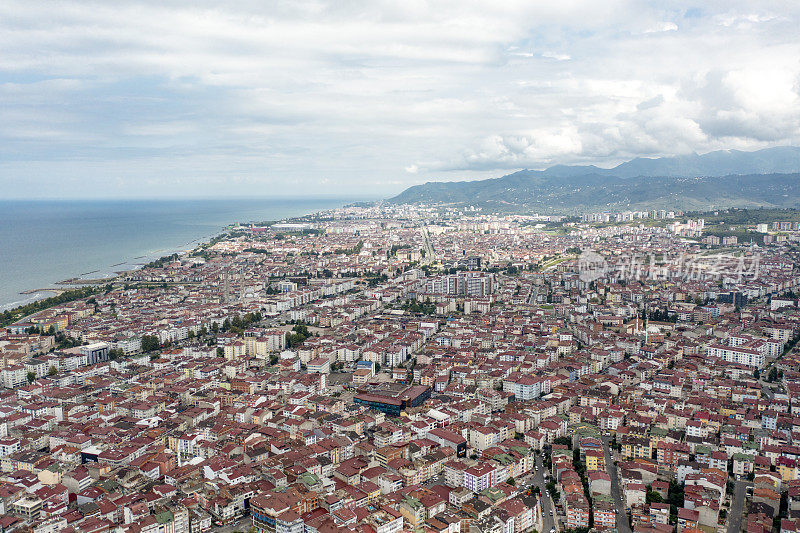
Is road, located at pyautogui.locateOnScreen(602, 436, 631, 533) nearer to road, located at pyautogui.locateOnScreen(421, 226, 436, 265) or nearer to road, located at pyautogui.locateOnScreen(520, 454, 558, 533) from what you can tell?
road, located at pyautogui.locateOnScreen(520, 454, 558, 533)

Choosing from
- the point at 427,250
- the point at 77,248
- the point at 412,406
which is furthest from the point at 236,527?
the point at 77,248

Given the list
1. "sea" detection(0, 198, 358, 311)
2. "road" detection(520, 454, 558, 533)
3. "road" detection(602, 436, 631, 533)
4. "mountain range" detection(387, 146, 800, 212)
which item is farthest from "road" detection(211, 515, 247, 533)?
"mountain range" detection(387, 146, 800, 212)

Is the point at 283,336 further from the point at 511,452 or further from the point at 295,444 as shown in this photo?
the point at 511,452

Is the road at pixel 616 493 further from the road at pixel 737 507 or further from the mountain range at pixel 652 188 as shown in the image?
the mountain range at pixel 652 188

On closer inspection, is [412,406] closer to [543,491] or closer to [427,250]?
[543,491]

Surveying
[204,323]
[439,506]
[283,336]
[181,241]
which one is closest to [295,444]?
[439,506]
